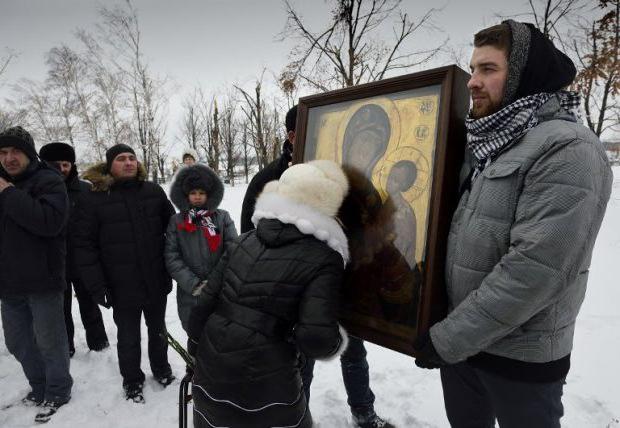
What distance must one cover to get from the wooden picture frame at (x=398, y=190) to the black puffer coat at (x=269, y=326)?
0.17m

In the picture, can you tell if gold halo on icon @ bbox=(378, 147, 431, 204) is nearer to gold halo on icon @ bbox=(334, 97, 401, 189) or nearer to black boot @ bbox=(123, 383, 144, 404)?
gold halo on icon @ bbox=(334, 97, 401, 189)

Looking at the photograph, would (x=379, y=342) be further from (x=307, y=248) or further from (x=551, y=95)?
(x=551, y=95)

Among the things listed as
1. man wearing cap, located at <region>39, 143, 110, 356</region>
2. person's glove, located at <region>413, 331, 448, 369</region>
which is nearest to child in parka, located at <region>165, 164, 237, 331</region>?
man wearing cap, located at <region>39, 143, 110, 356</region>

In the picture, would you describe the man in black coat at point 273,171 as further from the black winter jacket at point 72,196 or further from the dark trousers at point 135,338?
the black winter jacket at point 72,196

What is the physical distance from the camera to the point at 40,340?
287 cm

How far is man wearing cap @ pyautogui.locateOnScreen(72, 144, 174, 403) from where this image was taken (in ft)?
9.50

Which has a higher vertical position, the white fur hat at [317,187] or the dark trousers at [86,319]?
the white fur hat at [317,187]

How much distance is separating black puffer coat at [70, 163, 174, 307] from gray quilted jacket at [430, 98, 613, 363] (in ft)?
8.34

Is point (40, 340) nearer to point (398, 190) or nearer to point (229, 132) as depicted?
point (398, 190)

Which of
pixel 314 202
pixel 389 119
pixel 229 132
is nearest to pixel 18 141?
pixel 314 202

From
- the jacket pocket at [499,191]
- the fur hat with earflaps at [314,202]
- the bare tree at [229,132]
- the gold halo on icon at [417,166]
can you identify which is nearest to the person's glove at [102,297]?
the fur hat with earflaps at [314,202]

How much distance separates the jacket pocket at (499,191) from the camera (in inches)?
50.3

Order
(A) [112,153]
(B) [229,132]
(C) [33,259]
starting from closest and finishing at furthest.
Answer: (C) [33,259] < (A) [112,153] < (B) [229,132]

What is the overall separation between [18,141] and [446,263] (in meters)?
3.12
